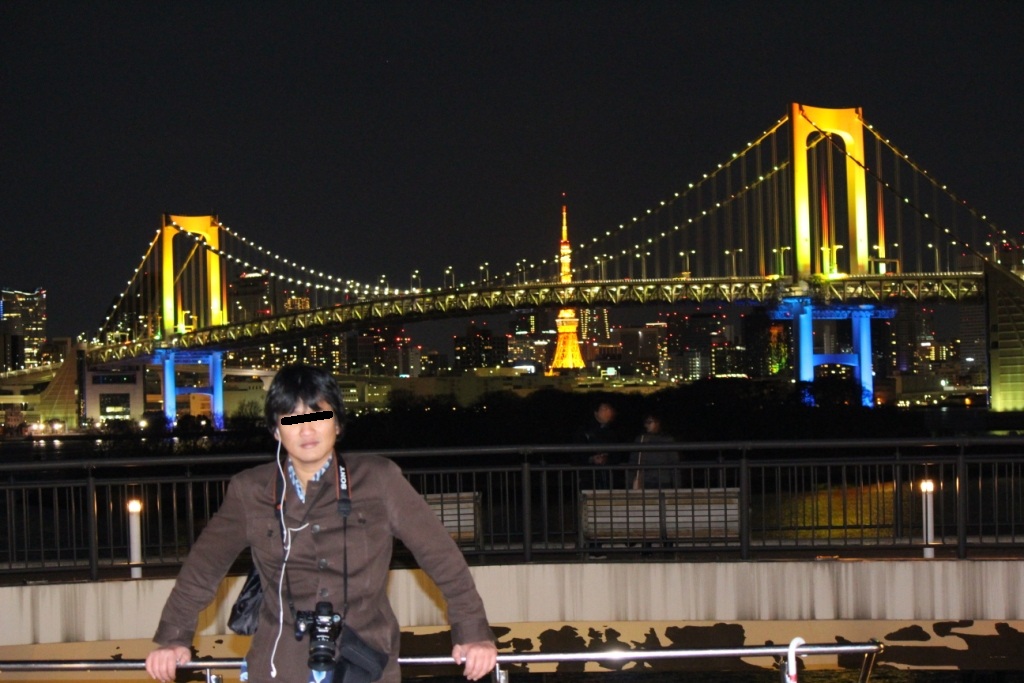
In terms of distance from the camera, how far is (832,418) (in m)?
41.6

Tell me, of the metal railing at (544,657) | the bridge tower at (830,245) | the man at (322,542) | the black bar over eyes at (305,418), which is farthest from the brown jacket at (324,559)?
the bridge tower at (830,245)

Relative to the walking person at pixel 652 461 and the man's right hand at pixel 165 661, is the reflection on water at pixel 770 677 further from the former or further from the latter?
the man's right hand at pixel 165 661

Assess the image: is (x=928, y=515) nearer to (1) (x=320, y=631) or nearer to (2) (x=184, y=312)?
(1) (x=320, y=631)

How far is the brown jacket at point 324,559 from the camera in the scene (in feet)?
11.1

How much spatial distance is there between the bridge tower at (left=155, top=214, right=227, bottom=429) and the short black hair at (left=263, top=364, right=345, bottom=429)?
62738 millimetres

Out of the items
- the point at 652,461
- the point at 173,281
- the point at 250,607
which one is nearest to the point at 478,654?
the point at 250,607

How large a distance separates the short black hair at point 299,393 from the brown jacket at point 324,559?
16 cm

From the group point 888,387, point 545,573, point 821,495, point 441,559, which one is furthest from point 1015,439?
point 888,387

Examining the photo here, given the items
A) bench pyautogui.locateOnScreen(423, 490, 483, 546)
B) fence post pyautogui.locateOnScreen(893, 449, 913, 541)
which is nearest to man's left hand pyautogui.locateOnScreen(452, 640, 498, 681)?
bench pyautogui.locateOnScreen(423, 490, 483, 546)

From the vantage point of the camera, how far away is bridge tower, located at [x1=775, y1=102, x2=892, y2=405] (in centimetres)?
5388

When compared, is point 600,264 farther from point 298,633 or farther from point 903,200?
point 298,633

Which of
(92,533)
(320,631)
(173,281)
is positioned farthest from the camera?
(173,281)

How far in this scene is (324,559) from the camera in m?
3.39

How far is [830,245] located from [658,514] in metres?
49.1
